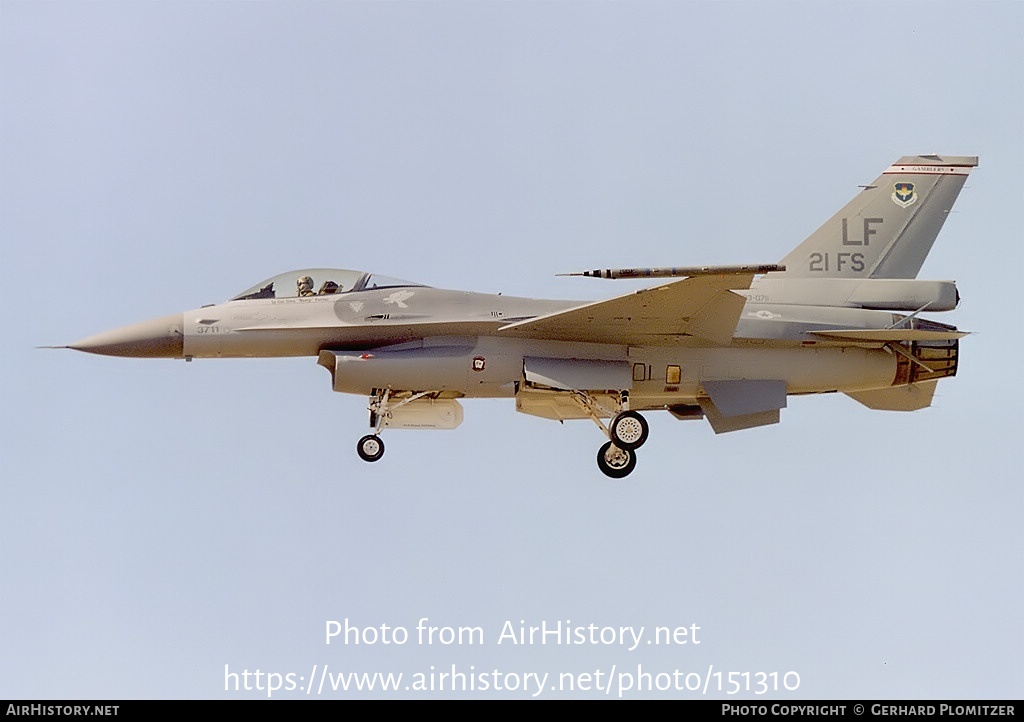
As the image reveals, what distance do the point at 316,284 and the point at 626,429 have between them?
164 inches

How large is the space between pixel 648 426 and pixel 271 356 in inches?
184

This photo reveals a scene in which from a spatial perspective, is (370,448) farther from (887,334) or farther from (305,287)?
(887,334)

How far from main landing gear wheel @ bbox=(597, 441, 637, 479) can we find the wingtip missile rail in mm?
3175

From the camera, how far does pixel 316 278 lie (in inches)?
808

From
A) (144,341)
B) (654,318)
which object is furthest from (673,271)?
(144,341)

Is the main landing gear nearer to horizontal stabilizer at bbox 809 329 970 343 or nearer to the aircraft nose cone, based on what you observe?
horizontal stabilizer at bbox 809 329 970 343

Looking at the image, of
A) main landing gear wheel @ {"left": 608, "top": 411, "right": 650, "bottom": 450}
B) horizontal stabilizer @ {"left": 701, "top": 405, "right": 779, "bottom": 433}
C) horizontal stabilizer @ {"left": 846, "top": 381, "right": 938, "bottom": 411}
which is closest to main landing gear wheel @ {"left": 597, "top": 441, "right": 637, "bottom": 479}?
main landing gear wheel @ {"left": 608, "top": 411, "right": 650, "bottom": 450}

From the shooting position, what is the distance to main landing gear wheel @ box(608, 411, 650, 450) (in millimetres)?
20594

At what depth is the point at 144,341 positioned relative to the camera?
20.1m

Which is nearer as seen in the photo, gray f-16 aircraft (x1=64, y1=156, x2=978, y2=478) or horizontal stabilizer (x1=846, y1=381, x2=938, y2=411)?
gray f-16 aircraft (x1=64, y1=156, x2=978, y2=478)
